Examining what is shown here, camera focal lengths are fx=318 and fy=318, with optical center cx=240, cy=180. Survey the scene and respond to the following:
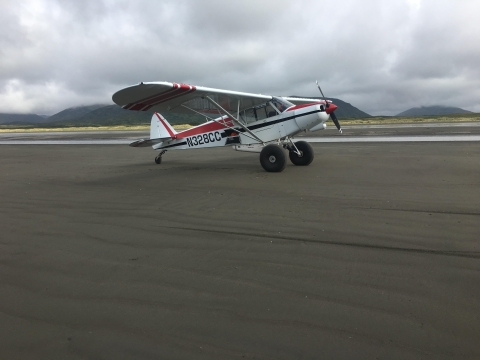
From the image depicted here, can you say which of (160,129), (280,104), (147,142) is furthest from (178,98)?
(160,129)

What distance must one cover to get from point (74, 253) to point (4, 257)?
0.83 metres

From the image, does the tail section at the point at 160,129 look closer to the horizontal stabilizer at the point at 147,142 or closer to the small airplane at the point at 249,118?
the horizontal stabilizer at the point at 147,142

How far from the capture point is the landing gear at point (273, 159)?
31.2 ft

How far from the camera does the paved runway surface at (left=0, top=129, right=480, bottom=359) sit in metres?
2.28

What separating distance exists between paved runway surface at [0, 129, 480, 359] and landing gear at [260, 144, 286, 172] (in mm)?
2952

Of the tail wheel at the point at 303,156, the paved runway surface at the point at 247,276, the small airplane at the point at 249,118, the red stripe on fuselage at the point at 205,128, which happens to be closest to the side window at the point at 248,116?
the small airplane at the point at 249,118

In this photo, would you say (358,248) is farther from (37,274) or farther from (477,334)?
(37,274)

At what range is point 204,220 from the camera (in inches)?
199

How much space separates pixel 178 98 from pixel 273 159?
3350mm

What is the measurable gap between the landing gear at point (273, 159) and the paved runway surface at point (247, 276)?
9.68ft

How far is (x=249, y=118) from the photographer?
37.4 feet

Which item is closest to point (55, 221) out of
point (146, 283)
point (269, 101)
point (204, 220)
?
point (204, 220)

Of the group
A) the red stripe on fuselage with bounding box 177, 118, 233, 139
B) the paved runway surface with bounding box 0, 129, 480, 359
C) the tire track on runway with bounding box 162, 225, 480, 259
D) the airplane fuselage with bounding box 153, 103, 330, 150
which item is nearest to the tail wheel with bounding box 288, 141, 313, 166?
the airplane fuselage with bounding box 153, 103, 330, 150

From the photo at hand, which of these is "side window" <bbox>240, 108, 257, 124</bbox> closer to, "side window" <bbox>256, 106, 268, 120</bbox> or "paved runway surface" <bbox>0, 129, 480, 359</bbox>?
"side window" <bbox>256, 106, 268, 120</bbox>
